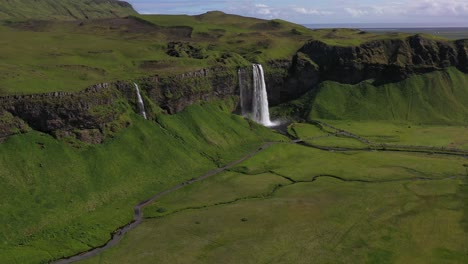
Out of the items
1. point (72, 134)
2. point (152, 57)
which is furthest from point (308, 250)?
point (152, 57)

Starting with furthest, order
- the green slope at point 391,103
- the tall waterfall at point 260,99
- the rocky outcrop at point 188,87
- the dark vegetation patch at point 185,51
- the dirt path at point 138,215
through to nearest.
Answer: the green slope at point 391,103 < the tall waterfall at point 260,99 < the dark vegetation patch at point 185,51 < the rocky outcrop at point 188,87 < the dirt path at point 138,215

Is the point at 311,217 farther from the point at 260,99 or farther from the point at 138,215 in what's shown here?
the point at 260,99

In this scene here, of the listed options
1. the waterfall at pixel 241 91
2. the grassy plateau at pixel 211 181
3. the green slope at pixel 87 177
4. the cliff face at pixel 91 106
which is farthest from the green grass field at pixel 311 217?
the waterfall at pixel 241 91

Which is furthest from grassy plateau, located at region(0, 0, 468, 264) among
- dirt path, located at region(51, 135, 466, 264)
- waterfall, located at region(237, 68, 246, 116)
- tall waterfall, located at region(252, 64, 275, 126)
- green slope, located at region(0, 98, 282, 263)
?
tall waterfall, located at region(252, 64, 275, 126)

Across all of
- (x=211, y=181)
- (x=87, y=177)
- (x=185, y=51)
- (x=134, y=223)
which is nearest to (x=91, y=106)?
(x=87, y=177)

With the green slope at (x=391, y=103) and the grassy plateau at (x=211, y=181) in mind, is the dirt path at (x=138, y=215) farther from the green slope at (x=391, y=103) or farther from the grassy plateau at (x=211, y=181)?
the green slope at (x=391, y=103)
